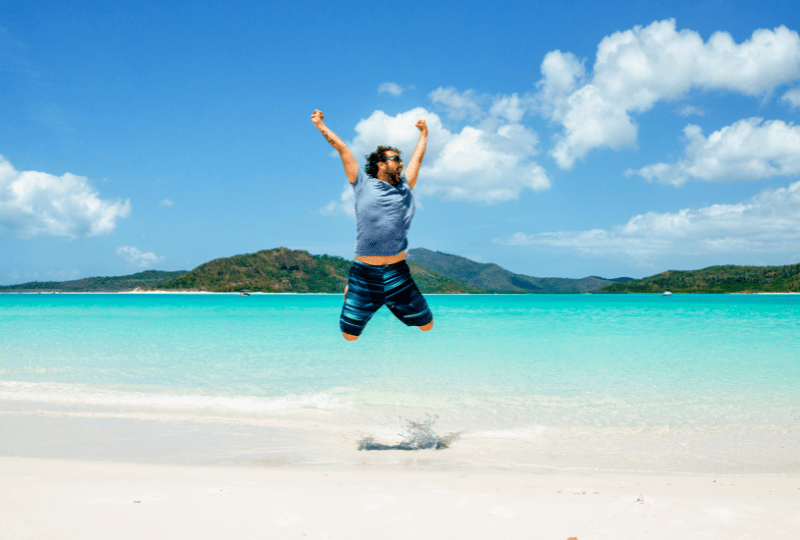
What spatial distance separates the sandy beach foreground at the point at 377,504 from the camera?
394 centimetres

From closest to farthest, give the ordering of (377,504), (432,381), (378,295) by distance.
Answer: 1. (378,295)
2. (377,504)
3. (432,381)

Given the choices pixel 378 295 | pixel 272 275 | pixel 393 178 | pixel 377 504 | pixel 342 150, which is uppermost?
pixel 272 275

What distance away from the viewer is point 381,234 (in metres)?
3.80

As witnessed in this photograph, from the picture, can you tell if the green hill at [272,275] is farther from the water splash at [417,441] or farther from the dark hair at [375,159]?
the dark hair at [375,159]

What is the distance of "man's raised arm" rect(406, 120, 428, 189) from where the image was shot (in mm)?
3889

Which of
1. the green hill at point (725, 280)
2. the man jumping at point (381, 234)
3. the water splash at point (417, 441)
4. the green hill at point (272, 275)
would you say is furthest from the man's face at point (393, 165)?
the green hill at point (725, 280)

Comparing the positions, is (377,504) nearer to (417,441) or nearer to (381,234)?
(381,234)

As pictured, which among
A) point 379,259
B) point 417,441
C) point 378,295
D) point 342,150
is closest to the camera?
point 342,150

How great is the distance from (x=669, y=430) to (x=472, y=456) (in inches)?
140

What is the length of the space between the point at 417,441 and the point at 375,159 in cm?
492

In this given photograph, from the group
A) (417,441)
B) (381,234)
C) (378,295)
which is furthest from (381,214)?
(417,441)

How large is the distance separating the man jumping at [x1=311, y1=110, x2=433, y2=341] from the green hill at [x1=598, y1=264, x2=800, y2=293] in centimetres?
16931

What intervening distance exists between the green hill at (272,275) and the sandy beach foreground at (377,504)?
408ft

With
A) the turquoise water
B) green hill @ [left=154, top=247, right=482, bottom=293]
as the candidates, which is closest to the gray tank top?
the turquoise water
